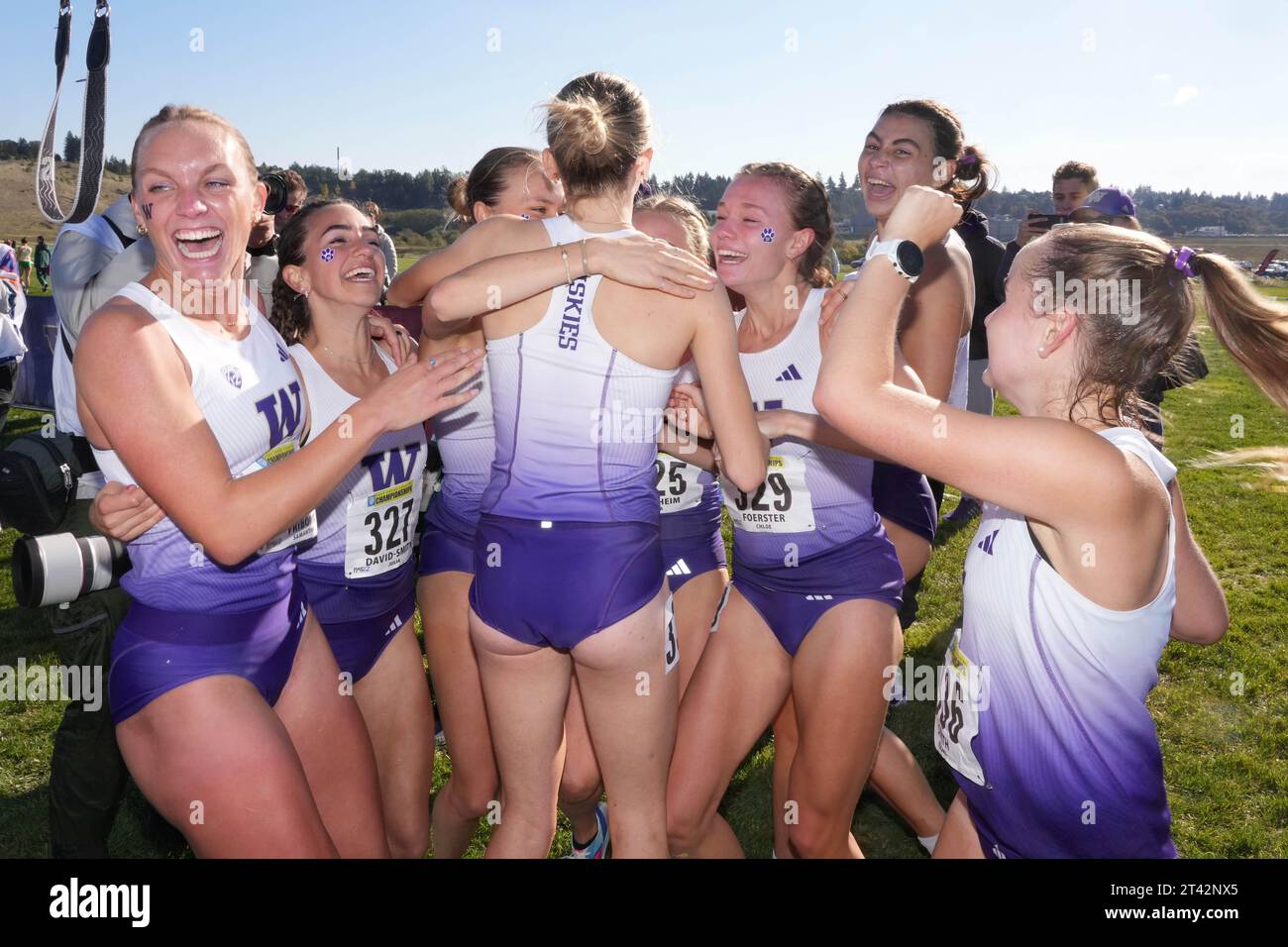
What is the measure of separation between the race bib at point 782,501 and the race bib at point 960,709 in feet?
3.08

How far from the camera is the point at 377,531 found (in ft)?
11.0

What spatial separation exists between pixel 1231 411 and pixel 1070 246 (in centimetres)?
1467

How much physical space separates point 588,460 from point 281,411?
889 mm

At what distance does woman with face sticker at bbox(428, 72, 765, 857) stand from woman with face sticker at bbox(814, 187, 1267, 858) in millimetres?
639

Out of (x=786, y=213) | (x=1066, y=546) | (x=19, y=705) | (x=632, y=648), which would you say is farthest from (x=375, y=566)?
(x=19, y=705)

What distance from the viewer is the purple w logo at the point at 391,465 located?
3.33m

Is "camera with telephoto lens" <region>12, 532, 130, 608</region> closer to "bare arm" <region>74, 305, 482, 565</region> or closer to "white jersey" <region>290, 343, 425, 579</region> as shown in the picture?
"white jersey" <region>290, 343, 425, 579</region>

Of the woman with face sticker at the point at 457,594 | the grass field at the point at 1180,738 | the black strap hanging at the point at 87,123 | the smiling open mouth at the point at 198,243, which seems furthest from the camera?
the grass field at the point at 1180,738

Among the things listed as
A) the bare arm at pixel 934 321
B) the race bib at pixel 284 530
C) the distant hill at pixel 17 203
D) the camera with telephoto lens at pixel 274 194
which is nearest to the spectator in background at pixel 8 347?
the camera with telephoto lens at pixel 274 194

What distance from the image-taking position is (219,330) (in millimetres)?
2555

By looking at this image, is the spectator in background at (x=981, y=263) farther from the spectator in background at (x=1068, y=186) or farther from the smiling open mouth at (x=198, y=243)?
the smiling open mouth at (x=198, y=243)

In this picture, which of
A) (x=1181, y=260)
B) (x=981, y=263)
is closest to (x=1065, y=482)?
(x=1181, y=260)

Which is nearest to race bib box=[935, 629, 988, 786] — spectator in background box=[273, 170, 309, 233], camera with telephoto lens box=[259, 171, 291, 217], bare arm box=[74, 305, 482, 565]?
bare arm box=[74, 305, 482, 565]

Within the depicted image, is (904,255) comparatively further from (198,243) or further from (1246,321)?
(198,243)
